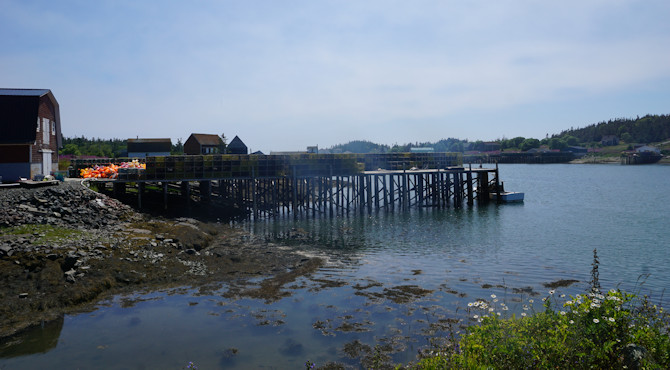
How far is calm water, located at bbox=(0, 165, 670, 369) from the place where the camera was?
39.1 feet

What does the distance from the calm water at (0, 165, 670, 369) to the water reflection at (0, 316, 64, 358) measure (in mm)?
47

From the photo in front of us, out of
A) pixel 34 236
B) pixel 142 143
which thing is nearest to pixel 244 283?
pixel 34 236

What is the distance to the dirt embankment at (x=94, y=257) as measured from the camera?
15328 millimetres

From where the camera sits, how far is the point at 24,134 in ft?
112

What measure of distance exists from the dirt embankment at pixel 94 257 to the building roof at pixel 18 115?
796 cm

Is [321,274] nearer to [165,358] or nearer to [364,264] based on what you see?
[364,264]

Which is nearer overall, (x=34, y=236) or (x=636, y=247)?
(x=34, y=236)

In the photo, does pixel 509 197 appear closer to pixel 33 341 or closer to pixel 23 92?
pixel 33 341

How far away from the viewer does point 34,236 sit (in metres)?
19.7

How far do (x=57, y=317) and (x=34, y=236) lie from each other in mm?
7419

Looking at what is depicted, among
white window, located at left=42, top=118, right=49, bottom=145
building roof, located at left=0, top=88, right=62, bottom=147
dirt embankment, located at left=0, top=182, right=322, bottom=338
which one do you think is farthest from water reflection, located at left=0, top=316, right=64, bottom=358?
white window, located at left=42, top=118, right=49, bottom=145

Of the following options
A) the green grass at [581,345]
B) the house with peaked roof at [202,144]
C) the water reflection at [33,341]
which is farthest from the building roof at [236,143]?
the green grass at [581,345]

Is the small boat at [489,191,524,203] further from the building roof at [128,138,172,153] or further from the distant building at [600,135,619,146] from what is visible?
the distant building at [600,135,619,146]

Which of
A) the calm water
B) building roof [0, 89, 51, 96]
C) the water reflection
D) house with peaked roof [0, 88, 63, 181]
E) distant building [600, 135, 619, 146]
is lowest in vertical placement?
the calm water
